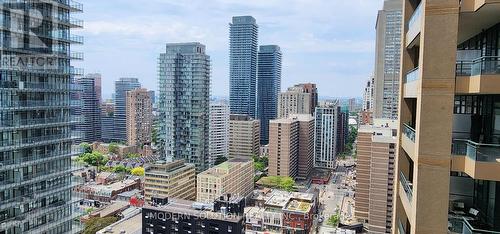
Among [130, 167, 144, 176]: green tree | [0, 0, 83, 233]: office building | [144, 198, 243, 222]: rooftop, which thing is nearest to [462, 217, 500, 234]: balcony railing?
[0, 0, 83, 233]: office building

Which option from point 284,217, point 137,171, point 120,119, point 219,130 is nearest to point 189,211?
point 284,217

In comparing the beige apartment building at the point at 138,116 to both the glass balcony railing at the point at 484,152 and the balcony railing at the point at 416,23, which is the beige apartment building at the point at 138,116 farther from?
the glass balcony railing at the point at 484,152

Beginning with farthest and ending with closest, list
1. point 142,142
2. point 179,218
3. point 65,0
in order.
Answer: point 142,142
point 179,218
point 65,0

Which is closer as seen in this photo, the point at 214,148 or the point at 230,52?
the point at 214,148

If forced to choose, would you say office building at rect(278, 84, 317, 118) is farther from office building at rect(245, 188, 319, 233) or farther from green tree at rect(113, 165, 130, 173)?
office building at rect(245, 188, 319, 233)

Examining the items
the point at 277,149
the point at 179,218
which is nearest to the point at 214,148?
the point at 277,149

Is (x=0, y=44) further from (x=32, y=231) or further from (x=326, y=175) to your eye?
(x=326, y=175)
